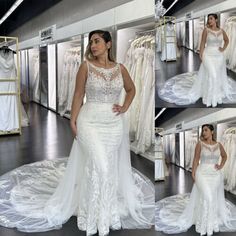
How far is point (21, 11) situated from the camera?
3.16 metres

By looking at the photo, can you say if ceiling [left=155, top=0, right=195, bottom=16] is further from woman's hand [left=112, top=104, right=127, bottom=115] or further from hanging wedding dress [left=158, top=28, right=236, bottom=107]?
woman's hand [left=112, top=104, right=127, bottom=115]

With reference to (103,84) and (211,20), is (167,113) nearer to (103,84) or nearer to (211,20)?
(103,84)

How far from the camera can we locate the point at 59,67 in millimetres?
3273

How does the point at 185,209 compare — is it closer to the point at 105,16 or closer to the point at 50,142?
the point at 50,142

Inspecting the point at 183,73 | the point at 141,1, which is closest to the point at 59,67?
the point at 141,1

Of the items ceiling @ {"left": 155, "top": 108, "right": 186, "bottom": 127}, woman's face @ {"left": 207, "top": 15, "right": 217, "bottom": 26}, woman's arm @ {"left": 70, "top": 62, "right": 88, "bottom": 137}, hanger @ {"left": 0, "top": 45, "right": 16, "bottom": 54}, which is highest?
woman's face @ {"left": 207, "top": 15, "right": 217, "bottom": 26}

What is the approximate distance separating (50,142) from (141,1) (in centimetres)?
144

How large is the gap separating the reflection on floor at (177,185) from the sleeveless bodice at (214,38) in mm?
900

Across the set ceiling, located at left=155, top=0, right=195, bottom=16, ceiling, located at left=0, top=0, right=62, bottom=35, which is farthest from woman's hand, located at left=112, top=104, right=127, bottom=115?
ceiling, located at left=0, top=0, right=62, bottom=35

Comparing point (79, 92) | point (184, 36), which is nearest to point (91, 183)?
point (79, 92)

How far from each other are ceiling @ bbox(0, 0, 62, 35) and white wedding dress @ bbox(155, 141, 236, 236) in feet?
5.83

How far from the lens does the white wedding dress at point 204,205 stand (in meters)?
2.63

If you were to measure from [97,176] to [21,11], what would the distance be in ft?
5.09

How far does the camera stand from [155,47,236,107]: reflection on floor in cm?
256
